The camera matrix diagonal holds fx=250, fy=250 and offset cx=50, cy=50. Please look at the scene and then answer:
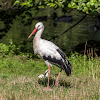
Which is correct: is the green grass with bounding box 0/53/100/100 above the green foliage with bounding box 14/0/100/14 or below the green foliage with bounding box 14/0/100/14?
below

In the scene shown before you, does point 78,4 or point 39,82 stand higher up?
point 78,4

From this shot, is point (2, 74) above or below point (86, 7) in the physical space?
below

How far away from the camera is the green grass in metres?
5.31

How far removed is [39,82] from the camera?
700cm

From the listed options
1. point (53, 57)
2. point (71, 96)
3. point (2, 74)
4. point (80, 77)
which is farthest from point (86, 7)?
point (71, 96)

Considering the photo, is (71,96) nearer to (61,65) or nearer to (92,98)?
(92,98)

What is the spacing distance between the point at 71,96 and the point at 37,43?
6.19ft

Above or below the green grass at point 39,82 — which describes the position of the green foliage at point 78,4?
above

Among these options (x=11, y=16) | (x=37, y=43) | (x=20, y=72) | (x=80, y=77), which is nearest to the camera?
(x=37, y=43)

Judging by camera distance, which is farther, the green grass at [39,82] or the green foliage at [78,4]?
the green foliage at [78,4]

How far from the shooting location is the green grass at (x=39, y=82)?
17.4ft

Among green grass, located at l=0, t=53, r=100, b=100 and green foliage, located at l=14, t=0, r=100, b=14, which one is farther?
green foliage, located at l=14, t=0, r=100, b=14

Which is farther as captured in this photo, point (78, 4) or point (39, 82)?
point (78, 4)

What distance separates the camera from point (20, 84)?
6.56 metres
